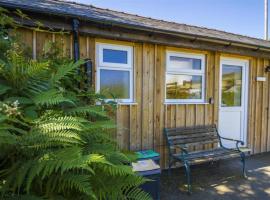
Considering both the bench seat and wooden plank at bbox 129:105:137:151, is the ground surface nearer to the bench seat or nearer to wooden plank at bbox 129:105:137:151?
the bench seat

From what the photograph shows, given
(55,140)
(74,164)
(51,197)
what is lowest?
(51,197)

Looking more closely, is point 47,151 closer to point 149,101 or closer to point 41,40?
point 41,40

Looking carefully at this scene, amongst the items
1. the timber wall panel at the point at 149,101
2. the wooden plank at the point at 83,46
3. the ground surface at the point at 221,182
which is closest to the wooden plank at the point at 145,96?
the timber wall panel at the point at 149,101

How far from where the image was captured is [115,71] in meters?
4.23

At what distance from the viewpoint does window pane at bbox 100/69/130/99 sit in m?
4.14

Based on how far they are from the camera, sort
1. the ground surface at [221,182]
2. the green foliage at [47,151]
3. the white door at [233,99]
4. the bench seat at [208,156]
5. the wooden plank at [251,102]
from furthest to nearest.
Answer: the wooden plank at [251,102], the white door at [233,99], the bench seat at [208,156], the ground surface at [221,182], the green foliage at [47,151]

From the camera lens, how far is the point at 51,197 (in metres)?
1.71

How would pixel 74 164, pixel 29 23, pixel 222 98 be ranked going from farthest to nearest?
pixel 222 98, pixel 29 23, pixel 74 164

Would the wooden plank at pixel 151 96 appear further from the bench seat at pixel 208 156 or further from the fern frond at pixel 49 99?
the fern frond at pixel 49 99

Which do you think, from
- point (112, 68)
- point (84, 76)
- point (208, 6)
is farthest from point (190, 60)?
point (208, 6)

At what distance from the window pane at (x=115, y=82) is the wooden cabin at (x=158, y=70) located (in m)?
0.02

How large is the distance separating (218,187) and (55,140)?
10.5 feet

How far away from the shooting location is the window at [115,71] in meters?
4.07

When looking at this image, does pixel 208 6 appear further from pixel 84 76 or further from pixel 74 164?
pixel 74 164
